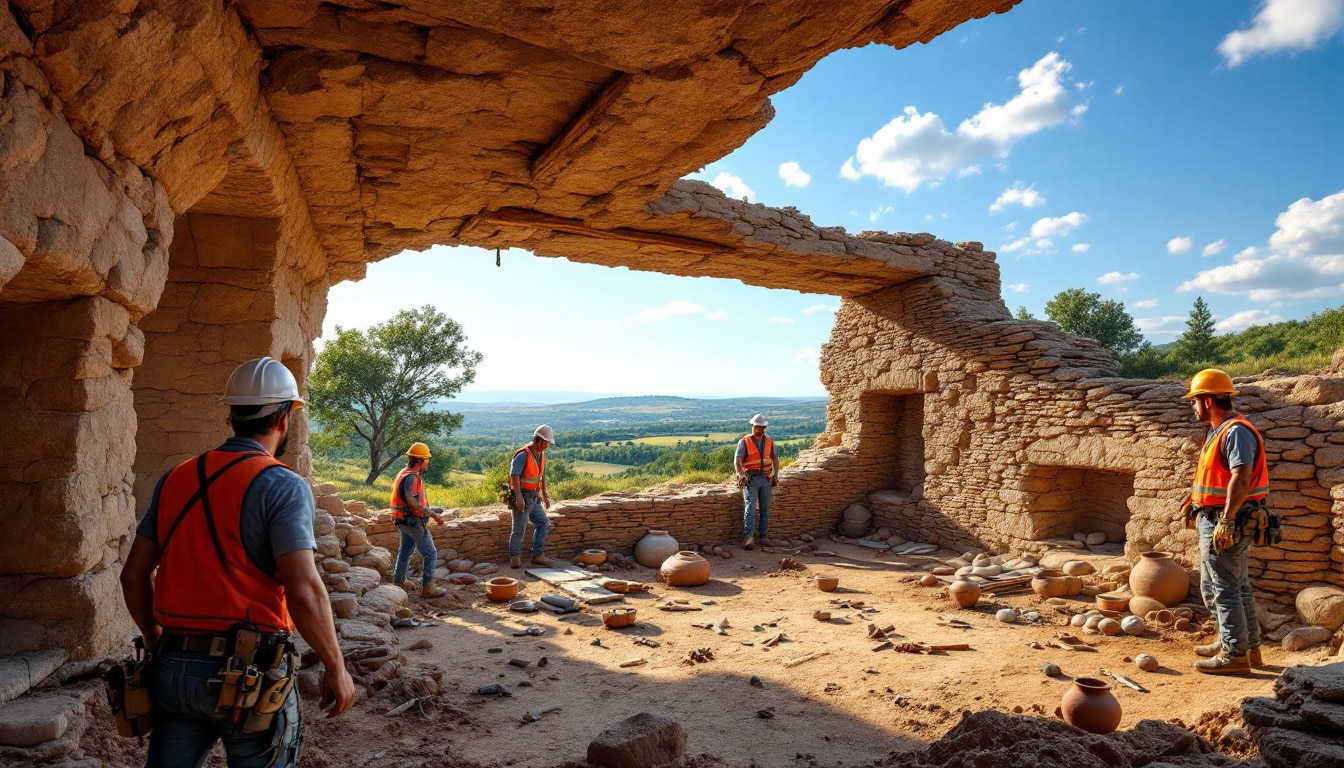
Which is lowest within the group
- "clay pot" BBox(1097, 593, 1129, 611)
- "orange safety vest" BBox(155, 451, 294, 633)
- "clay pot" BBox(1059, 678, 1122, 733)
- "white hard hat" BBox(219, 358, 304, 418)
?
"clay pot" BBox(1097, 593, 1129, 611)

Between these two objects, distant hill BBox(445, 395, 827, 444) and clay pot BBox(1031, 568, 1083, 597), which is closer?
clay pot BBox(1031, 568, 1083, 597)

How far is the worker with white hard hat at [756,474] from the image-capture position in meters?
10.3

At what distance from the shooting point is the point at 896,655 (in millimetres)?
5820

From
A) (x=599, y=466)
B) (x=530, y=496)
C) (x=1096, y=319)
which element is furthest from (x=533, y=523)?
(x=599, y=466)

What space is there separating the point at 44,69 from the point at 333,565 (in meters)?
4.69

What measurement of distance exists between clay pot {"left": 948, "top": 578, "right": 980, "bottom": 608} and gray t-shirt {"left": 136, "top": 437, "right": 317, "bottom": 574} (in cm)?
675

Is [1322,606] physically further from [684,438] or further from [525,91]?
[684,438]

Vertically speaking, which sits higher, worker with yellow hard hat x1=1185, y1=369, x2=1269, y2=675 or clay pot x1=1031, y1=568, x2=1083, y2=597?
worker with yellow hard hat x1=1185, y1=369, x2=1269, y2=675

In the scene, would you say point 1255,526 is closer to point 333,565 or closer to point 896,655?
point 896,655

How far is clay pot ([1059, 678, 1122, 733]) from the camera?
13.0 feet

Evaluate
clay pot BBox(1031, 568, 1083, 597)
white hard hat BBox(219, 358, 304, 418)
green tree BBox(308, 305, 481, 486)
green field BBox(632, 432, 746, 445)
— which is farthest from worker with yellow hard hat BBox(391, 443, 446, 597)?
green field BBox(632, 432, 746, 445)

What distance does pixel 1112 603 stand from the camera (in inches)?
263

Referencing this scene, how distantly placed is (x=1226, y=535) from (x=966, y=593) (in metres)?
2.76

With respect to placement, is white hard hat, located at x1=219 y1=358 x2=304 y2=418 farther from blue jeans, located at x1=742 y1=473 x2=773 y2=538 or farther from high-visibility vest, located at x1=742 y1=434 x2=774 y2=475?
blue jeans, located at x1=742 y1=473 x2=773 y2=538
